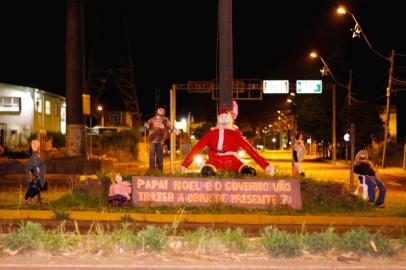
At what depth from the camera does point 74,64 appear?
88.5ft

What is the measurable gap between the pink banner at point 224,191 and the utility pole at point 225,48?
7.98 ft

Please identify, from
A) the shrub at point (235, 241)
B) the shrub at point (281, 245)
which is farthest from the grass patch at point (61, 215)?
the shrub at point (281, 245)

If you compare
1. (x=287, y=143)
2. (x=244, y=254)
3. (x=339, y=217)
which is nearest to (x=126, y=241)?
(x=244, y=254)

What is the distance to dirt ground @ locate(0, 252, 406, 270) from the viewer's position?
7.61 metres

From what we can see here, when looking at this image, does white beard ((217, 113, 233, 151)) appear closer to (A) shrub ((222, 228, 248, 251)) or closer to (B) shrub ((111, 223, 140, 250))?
(A) shrub ((222, 228, 248, 251))

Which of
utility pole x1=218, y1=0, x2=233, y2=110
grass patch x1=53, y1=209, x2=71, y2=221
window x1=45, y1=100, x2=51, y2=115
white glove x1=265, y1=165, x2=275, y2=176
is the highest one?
window x1=45, y1=100, x2=51, y2=115

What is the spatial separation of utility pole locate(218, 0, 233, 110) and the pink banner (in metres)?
2.43

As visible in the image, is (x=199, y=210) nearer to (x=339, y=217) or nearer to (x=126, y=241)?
(x=339, y=217)

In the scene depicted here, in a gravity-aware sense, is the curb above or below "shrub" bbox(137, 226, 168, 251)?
below

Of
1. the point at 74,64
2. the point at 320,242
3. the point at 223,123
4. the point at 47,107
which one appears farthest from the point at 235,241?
the point at 47,107

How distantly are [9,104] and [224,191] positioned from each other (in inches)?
1634

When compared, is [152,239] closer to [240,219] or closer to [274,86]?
[240,219]

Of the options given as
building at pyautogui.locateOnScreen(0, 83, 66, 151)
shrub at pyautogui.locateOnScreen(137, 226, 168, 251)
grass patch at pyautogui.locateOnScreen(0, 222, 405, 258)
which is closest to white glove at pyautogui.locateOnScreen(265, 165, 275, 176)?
grass patch at pyautogui.locateOnScreen(0, 222, 405, 258)

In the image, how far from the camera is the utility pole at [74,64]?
26922 mm
